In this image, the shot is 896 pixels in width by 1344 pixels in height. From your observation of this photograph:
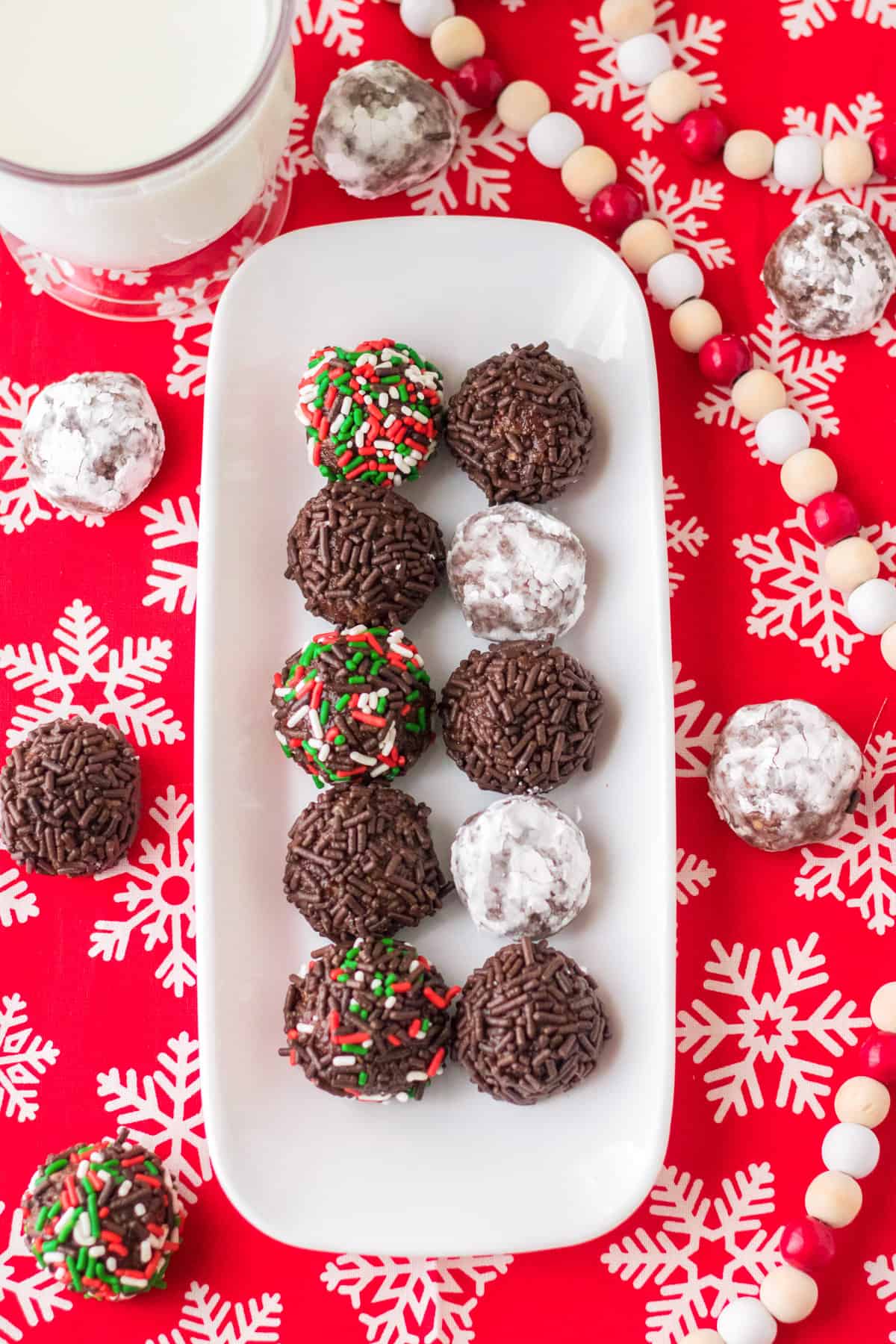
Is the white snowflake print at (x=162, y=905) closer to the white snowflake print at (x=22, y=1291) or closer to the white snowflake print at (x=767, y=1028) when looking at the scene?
the white snowflake print at (x=22, y=1291)

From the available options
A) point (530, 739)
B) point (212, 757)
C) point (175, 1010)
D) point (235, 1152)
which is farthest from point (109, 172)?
point (235, 1152)

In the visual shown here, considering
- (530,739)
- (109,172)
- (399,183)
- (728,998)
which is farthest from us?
(399,183)

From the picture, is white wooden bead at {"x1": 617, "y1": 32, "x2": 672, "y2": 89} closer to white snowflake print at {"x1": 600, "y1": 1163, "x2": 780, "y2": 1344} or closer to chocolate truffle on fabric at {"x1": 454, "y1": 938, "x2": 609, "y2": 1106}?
chocolate truffle on fabric at {"x1": 454, "y1": 938, "x2": 609, "y2": 1106}

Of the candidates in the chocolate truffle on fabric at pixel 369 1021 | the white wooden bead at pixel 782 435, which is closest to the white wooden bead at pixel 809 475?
the white wooden bead at pixel 782 435

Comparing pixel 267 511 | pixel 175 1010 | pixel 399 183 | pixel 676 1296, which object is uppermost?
pixel 399 183

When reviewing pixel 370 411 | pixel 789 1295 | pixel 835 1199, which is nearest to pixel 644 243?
pixel 370 411

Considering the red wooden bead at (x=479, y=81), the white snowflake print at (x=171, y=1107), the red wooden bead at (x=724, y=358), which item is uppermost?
the red wooden bead at (x=479, y=81)

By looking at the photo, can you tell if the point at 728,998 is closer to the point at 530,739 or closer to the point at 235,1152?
the point at 530,739
